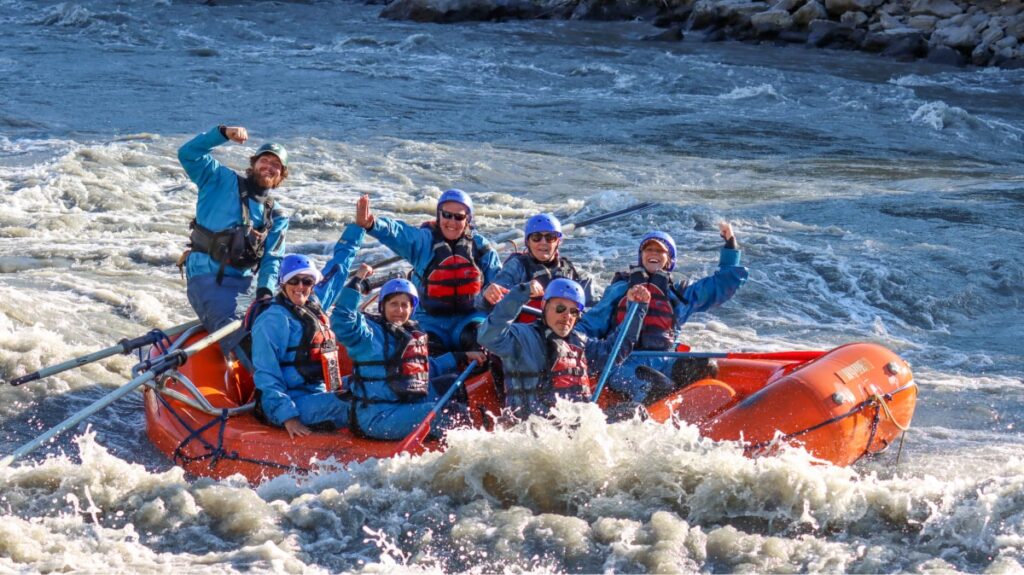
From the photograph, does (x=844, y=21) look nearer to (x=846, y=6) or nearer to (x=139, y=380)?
(x=846, y=6)

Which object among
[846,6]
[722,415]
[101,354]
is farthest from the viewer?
[846,6]

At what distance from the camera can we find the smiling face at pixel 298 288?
620cm

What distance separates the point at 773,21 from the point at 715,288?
60.4ft

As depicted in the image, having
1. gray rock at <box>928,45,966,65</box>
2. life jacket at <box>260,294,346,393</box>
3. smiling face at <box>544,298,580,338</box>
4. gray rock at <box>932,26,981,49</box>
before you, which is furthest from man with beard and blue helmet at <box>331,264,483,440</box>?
gray rock at <box>932,26,981,49</box>

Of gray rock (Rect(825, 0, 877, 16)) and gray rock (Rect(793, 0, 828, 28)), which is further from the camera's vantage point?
gray rock (Rect(793, 0, 828, 28))

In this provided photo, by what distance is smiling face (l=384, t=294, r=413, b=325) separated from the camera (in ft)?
19.6

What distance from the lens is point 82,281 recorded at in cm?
976

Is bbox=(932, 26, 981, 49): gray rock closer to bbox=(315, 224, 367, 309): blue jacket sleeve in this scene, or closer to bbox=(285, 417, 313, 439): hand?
bbox=(315, 224, 367, 309): blue jacket sleeve

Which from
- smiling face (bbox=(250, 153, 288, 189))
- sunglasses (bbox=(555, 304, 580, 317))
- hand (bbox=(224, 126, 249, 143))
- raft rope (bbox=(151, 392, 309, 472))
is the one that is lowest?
raft rope (bbox=(151, 392, 309, 472))

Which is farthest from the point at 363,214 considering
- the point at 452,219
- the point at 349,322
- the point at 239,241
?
the point at 349,322

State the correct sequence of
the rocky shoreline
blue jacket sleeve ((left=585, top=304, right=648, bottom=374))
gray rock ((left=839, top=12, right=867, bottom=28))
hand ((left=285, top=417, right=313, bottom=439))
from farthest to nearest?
gray rock ((left=839, top=12, right=867, bottom=28)) → the rocky shoreline → blue jacket sleeve ((left=585, top=304, right=648, bottom=374)) → hand ((left=285, top=417, right=313, bottom=439))

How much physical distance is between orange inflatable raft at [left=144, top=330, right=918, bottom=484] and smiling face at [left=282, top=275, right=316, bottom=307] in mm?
617

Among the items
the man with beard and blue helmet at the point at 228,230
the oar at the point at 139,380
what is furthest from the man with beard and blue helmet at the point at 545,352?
the man with beard and blue helmet at the point at 228,230

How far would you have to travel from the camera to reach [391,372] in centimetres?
601
